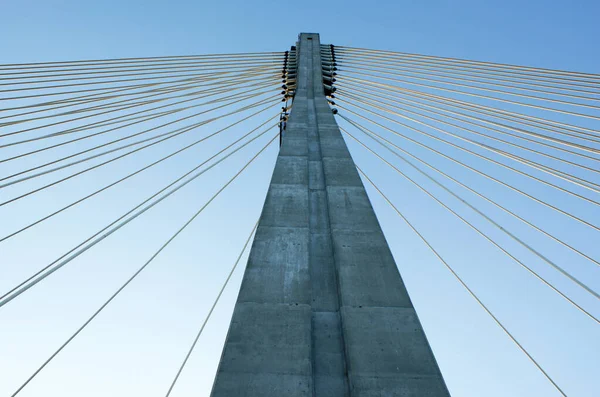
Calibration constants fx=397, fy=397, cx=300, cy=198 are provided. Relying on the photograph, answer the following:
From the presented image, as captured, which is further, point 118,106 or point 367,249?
point 118,106

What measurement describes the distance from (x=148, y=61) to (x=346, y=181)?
821 centimetres

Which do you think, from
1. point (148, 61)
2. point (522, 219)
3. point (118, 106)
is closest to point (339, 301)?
point (522, 219)

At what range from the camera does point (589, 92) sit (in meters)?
8.09

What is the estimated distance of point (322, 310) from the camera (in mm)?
4270

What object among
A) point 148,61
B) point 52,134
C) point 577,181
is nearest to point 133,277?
point 52,134

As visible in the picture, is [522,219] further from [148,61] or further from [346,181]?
[148,61]

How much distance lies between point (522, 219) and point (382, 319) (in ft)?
8.99

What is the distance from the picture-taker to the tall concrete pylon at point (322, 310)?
3373 mm

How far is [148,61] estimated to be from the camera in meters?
11.6

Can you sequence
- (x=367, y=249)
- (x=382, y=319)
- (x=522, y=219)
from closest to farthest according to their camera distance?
1. (x=382, y=319)
2. (x=367, y=249)
3. (x=522, y=219)

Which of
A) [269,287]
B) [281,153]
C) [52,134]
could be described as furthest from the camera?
[281,153]

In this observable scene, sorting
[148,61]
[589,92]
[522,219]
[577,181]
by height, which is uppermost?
[148,61]

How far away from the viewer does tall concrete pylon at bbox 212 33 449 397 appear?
3.37 meters

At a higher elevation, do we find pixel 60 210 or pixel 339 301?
pixel 60 210
